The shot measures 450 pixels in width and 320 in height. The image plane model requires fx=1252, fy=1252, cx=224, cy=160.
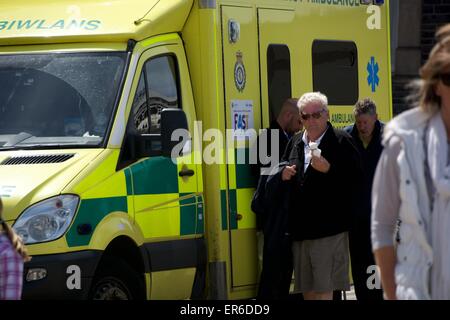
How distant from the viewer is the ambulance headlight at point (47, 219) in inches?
270

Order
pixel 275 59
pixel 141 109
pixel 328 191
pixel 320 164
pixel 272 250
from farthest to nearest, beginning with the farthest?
1. pixel 275 59
2. pixel 272 250
3. pixel 141 109
4. pixel 328 191
5. pixel 320 164

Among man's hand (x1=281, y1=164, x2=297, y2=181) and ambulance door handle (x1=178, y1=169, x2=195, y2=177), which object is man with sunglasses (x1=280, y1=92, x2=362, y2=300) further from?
ambulance door handle (x1=178, y1=169, x2=195, y2=177)

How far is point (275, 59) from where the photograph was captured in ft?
29.8

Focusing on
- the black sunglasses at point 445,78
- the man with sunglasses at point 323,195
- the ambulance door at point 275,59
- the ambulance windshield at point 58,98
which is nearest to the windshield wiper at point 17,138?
the ambulance windshield at point 58,98

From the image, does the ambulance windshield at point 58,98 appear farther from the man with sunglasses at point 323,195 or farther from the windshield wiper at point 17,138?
the man with sunglasses at point 323,195

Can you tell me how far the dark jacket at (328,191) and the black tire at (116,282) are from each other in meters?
1.03

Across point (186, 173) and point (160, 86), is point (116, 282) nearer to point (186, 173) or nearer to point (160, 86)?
point (186, 173)

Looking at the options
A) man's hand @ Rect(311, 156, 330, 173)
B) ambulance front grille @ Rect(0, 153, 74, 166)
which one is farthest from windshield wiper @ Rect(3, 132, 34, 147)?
man's hand @ Rect(311, 156, 330, 173)

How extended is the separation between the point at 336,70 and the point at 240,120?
4.86 feet

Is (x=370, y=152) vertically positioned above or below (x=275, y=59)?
below

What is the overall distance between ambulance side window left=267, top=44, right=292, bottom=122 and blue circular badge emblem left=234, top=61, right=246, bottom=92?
323 mm

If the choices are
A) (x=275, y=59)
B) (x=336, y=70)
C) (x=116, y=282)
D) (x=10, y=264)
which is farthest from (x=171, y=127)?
(x=10, y=264)

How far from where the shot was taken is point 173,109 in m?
7.55

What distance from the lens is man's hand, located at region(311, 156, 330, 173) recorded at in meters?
7.45
